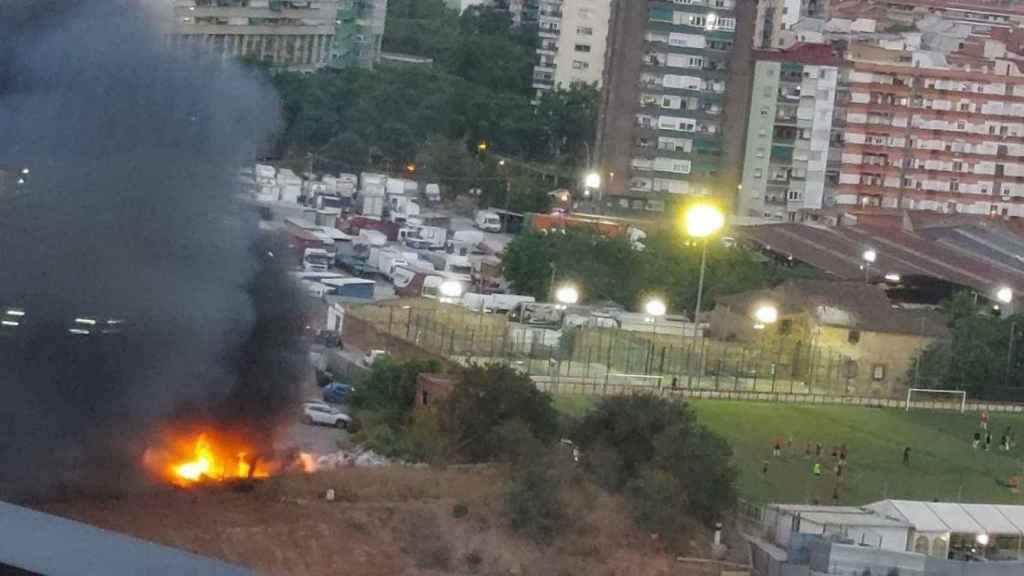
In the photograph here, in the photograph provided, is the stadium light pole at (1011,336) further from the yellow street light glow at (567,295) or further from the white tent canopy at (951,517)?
the white tent canopy at (951,517)

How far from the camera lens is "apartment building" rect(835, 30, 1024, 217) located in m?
16.7

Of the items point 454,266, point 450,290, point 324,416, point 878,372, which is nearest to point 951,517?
point 324,416

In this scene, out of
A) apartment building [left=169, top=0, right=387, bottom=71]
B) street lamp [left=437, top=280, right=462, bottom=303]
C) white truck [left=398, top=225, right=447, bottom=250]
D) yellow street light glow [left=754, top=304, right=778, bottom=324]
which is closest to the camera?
yellow street light glow [left=754, top=304, right=778, bottom=324]

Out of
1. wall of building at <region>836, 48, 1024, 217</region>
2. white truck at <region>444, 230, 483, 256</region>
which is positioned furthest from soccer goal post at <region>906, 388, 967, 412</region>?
wall of building at <region>836, 48, 1024, 217</region>

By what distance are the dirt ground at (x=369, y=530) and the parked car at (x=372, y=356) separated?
6.71ft

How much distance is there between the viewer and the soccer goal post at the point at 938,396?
30.2ft

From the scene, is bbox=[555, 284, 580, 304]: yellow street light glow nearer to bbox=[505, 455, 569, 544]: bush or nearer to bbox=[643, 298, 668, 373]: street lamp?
bbox=[643, 298, 668, 373]: street lamp

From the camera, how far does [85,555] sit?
259cm

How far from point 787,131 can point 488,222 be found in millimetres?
3147

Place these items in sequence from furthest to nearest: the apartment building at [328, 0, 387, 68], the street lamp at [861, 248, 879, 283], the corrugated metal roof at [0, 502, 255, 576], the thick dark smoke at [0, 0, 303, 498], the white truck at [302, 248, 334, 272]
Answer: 1. the apartment building at [328, 0, 387, 68]
2. the street lamp at [861, 248, 879, 283]
3. the white truck at [302, 248, 334, 272]
4. the thick dark smoke at [0, 0, 303, 498]
5. the corrugated metal roof at [0, 502, 255, 576]

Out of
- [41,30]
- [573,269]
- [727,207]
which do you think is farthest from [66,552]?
[727,207]

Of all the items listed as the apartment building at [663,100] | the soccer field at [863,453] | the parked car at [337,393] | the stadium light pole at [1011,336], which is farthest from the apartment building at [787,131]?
the parked car at [337,393]

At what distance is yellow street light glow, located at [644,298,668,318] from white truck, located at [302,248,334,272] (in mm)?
1708

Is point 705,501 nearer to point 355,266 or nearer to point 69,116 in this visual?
point 69,116
